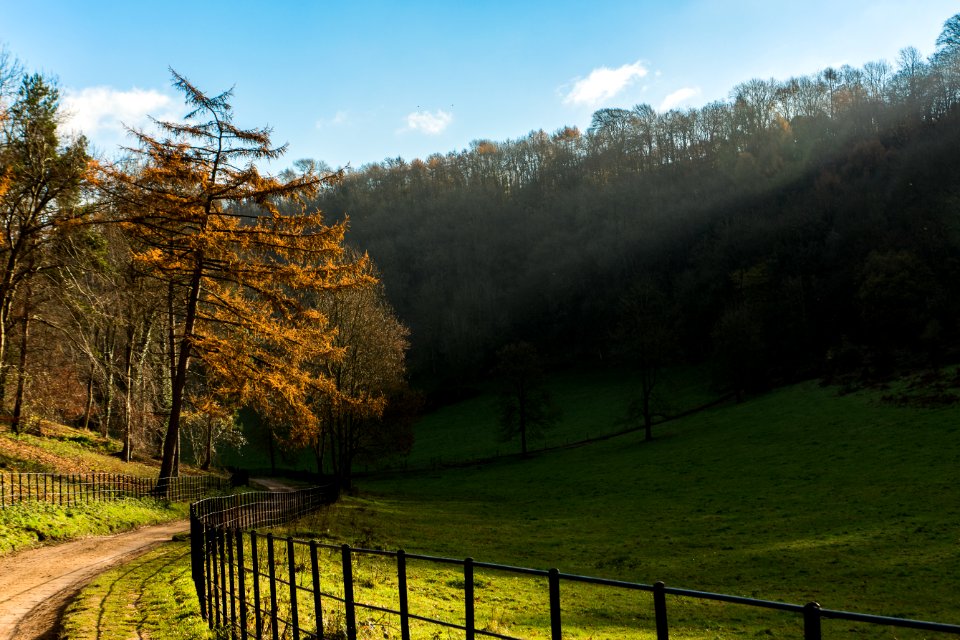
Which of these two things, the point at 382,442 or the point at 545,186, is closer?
the point at 382,442

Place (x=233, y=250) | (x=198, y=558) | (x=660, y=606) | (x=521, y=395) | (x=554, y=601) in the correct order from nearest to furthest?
(x=660, y=606), (x=554, y=601), (x=198, y=558), (x=233, y=250), (x=521, y=395)

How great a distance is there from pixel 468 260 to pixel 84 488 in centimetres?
10926

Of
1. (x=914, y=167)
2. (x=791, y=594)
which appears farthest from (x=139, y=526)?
(x=914, y=167)

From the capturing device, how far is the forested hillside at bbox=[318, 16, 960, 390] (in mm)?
66188

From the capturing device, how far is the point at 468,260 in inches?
5012

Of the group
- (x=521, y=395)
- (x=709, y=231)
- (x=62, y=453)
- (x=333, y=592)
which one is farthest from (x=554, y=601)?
(x=709, y=231)

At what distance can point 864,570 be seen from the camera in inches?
730

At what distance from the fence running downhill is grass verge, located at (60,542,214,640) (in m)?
0.34

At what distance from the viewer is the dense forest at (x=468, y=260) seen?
881 inches

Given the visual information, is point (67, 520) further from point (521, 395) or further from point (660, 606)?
point (521, 395)

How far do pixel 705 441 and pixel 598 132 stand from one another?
3552 inches

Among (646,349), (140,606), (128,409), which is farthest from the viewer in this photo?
(646,349)

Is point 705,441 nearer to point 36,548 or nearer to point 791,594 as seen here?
point 791,594

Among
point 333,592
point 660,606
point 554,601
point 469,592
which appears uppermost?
point 660,606
